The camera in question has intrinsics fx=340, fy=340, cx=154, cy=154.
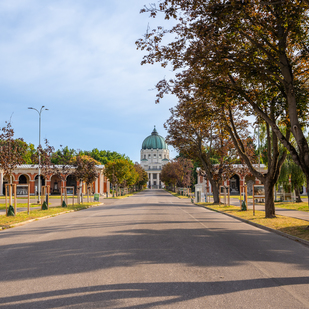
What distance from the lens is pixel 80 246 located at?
8.95m

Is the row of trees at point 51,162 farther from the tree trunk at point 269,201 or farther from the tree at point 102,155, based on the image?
the tree at point 102,155

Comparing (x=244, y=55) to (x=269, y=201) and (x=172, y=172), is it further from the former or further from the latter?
(x=172, y=172)

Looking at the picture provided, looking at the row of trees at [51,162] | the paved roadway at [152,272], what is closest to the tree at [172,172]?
the row of trees at [51,162]

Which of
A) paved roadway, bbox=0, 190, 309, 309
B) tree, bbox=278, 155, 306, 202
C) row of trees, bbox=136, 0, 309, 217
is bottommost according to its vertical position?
paved roadway, bbox=0, 190, 309, 309

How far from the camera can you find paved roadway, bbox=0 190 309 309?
478cm

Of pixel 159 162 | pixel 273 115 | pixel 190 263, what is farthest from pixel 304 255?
pixel 159 162

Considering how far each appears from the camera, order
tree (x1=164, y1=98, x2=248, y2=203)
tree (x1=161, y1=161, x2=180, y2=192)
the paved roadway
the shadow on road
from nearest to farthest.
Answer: the shadow on road < the paved roadway < tree (x1=164, y1=98, x2=248, y2=203) < tree (x1=161, y1=161, x2=180, y2=192)

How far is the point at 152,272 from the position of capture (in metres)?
6.23

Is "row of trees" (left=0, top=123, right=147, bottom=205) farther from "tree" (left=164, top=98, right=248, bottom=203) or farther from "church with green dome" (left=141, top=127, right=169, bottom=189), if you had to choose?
"church with green dome" (left=141, top=127, right=169, bottom=189)

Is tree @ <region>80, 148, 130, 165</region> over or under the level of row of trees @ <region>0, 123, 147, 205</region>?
over

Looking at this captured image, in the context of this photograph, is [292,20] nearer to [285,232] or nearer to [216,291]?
[285,232]

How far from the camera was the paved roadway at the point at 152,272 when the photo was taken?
478 centimetres

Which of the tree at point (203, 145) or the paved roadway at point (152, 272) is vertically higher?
the tree at point (203, 145)

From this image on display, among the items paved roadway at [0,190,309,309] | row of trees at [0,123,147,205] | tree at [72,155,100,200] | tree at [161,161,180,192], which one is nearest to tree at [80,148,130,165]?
tree at [161,161,180,192]
